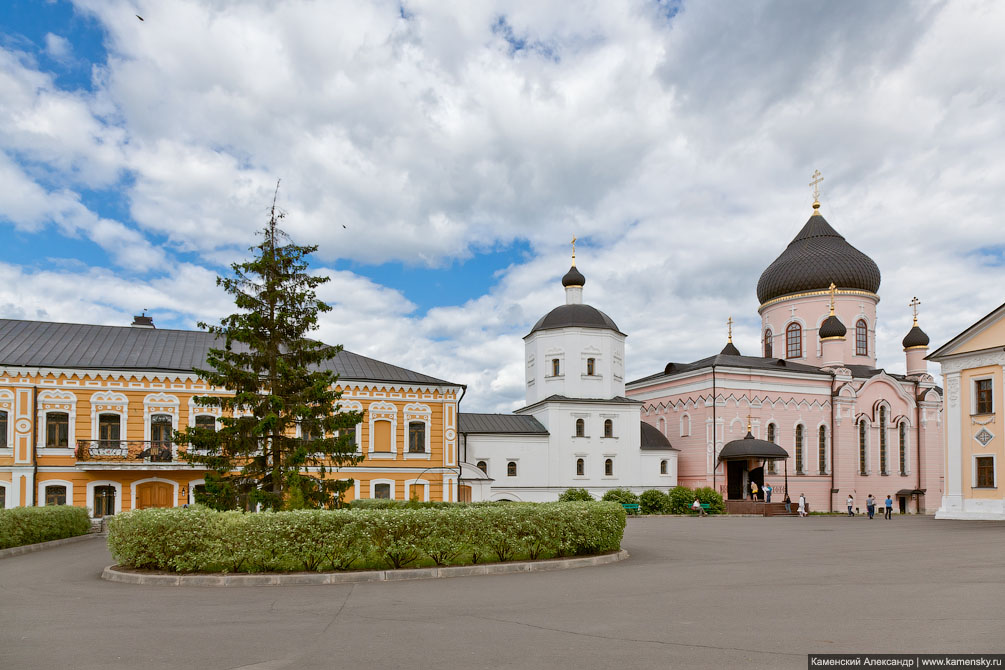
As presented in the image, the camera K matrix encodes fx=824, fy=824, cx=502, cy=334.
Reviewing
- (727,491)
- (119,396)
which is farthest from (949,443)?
(119,396)

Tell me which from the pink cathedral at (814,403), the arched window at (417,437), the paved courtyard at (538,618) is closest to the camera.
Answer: the paved courtyard at (538,618)

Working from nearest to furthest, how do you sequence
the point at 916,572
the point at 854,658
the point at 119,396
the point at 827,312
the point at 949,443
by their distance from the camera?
1. the point at 854,658
2. the point at 916,572
3. the point at 119,396
4. the point at 949,443
5. the point at 827,312

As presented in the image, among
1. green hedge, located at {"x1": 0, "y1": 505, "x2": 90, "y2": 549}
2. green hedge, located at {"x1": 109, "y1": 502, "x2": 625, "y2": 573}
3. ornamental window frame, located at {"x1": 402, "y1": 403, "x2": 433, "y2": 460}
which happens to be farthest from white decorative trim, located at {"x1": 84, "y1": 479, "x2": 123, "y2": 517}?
green hedge, located at {"x1": 109, "y1": 502, "x2": 625, "y2": 573}

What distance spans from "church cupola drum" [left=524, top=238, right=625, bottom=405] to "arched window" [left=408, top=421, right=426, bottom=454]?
11.2m

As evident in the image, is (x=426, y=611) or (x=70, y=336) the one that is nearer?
(x=426, y=611)

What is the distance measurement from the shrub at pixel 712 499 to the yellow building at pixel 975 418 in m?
10.7

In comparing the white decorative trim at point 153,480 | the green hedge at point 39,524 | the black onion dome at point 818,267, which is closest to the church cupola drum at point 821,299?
the black onion dome at point 818,267

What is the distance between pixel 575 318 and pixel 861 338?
22.3 m

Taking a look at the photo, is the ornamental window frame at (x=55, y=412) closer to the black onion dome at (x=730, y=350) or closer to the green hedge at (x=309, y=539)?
the green hedge at (x=309, y=539)

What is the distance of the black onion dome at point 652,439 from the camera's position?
4594 cm

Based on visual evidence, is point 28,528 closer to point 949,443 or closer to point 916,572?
point 916,572

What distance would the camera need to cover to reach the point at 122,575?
14.0 m

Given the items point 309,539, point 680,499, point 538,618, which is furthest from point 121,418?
point 680,499

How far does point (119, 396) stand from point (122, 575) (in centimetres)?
1915
